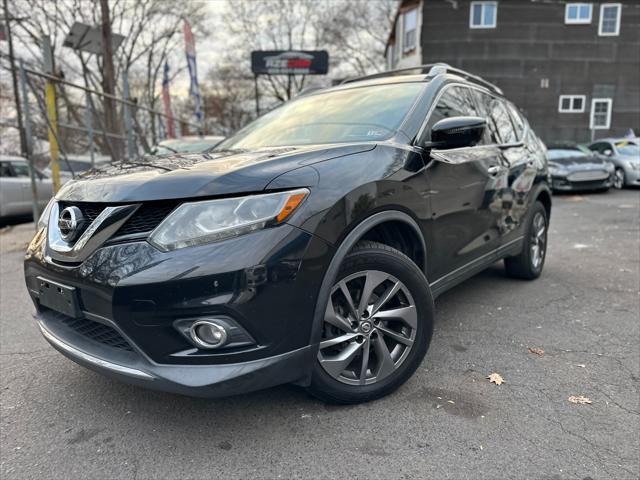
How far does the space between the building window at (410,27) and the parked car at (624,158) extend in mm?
13359

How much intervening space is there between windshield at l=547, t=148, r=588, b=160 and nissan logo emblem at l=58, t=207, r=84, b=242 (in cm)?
1347

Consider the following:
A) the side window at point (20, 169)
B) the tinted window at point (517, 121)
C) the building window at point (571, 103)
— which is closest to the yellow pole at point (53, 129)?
the side window at point (20, 169)

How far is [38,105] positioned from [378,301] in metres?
7.47

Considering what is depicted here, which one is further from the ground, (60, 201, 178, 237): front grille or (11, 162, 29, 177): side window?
(60, 201, 178, 237): front grille

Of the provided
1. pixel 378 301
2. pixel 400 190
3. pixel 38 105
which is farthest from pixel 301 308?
pixel 38 105

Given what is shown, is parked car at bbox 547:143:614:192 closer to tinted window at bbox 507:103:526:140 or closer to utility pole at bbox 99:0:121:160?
tinted window at bbox 507:103:526:140

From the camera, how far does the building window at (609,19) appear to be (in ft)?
77.5

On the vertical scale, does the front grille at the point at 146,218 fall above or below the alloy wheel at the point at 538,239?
above

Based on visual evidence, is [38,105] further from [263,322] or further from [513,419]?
[513,419]

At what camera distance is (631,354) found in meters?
2.98

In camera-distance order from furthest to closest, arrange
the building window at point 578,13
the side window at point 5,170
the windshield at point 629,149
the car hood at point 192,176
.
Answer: the building window at point 578,13 → the windshield at point 629,149 → the side window at point 5,170 → the car hood at point 192,176

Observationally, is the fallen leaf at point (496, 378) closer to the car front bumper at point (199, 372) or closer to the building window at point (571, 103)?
the car front bumper at point (199, 372)

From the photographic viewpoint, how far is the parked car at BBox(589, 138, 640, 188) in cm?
1312

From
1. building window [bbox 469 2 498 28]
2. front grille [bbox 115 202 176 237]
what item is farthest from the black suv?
building window [bbox 469 2 498 28]
